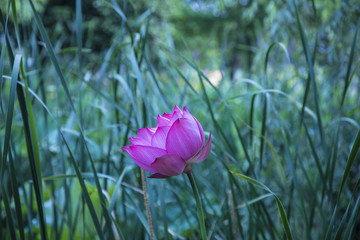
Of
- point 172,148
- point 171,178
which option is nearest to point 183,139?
point 172,148

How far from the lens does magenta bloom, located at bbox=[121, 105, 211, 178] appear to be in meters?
0.29

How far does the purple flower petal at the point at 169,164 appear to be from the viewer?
28 centimetres

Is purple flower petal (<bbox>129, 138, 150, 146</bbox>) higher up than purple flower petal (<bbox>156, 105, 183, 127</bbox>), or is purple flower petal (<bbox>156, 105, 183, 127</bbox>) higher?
purple flower petal (<bbox>156, 105, 183, 127</bbox>)

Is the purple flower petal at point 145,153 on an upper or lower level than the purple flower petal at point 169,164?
upper

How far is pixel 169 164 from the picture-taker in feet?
0.94

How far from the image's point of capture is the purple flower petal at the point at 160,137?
304 mm

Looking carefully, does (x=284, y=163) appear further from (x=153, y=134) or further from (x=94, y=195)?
(x=153, y=134)

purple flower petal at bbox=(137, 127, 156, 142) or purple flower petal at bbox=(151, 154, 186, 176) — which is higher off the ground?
purple flower petal at bbox=(137, 127, 156, 142)

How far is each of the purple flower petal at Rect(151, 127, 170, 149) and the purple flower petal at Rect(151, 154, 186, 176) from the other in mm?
27

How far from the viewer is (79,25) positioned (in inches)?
17.3

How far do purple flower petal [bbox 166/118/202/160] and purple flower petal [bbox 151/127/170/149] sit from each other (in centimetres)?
1

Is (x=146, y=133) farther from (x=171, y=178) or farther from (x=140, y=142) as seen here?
(x=171, y=178)

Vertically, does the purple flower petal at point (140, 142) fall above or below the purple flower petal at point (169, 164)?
above

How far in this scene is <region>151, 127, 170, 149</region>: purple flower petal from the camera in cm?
30
